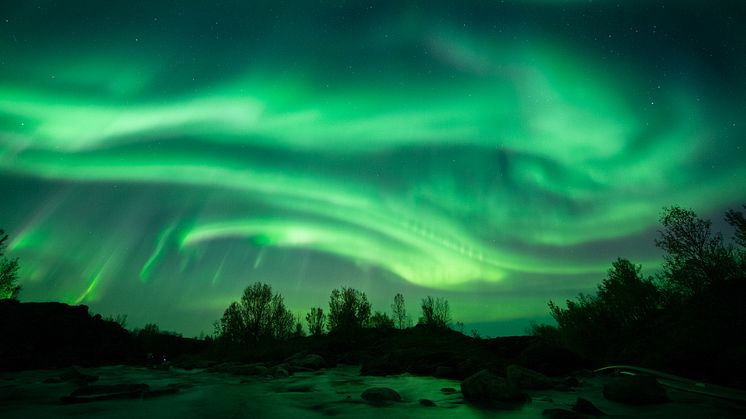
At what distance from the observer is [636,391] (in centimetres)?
759

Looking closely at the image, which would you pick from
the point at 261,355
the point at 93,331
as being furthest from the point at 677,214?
the point at 93,331

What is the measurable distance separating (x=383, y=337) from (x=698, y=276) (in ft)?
126

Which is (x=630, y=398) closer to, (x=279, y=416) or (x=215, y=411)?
(x=279, y=416)

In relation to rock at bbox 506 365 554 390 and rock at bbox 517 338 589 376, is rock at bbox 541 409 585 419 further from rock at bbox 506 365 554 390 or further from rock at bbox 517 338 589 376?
rock at bbox 517 338 589 376

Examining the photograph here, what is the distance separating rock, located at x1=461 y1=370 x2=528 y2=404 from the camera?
7852mm

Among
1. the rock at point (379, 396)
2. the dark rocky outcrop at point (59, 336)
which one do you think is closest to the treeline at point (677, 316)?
the rock at point (379, 396)

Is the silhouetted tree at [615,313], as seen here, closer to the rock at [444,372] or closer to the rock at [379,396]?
the rock at [444,372]

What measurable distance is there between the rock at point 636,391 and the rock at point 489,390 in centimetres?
213

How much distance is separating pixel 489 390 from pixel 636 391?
11.1ft

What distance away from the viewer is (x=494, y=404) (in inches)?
287

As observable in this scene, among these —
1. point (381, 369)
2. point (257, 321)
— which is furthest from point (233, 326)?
point (381, 369)

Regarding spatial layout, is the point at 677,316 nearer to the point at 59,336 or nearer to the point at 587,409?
the point at 587,409

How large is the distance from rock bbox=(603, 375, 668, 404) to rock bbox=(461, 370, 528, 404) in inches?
83.9

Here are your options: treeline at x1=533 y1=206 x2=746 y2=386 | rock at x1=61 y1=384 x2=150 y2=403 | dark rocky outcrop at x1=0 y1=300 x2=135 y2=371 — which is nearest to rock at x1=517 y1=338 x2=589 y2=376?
treeline at x1=533 y1=206 x2=746 y2=386
